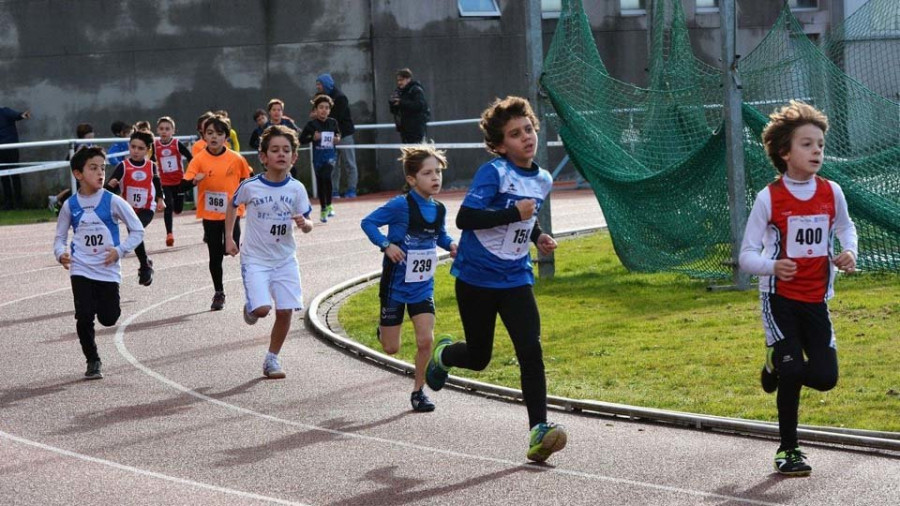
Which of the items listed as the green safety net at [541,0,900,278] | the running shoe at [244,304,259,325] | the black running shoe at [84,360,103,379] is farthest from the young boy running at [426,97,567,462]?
the green safety net at [541,0,900,278]

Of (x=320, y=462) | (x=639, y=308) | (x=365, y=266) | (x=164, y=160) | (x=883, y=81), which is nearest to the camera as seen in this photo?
(x=320, y=462)

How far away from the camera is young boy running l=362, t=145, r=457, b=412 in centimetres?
1002

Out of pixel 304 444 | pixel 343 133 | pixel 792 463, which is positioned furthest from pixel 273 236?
pixel 343 133

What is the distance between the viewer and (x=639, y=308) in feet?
46.4

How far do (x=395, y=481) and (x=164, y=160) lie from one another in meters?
→ 13.7

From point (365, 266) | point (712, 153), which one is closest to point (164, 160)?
point (365, 266)

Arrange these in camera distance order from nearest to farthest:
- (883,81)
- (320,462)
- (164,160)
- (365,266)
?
(320,462)
(883,81)
(365,266)
(164,160)

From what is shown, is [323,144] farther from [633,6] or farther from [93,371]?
[93,371]

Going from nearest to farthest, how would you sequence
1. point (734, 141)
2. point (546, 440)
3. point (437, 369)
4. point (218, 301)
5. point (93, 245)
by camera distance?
point (546, 440)
point (437, 369)
point (93, 245)
point (734, 141)
point (218, 301)

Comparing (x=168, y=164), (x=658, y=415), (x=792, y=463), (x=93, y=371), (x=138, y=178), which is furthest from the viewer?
(x=168, y=164)

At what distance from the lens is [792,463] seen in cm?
770

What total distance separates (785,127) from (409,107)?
61.1 ft

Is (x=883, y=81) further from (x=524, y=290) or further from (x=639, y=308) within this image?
(x=524, y=290)

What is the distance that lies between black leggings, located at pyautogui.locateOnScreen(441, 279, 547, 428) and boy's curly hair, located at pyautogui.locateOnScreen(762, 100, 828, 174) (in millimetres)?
1520
